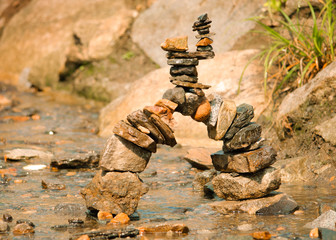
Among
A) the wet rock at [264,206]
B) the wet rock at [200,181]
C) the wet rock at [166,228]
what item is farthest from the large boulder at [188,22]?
the wet rock at [166,228]

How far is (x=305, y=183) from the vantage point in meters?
5.91

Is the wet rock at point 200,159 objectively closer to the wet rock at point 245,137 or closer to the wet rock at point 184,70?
the wet rock at point 245,137

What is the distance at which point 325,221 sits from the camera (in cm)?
423

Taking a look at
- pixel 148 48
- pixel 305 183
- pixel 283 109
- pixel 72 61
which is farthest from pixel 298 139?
pixel 72 61

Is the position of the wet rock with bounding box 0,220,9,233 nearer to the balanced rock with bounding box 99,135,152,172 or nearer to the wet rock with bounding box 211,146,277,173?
the balanced rock with bounding box 99,135,152,172

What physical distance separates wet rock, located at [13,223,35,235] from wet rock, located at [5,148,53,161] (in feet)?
10.1

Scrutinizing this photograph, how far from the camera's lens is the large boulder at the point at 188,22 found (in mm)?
10281

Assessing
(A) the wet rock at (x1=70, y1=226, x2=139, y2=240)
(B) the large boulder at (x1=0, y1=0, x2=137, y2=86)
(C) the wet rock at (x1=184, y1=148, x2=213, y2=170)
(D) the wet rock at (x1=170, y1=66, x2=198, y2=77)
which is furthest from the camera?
(B) the large boulder at (x1=0, y1=0, x2=137, y2=86)

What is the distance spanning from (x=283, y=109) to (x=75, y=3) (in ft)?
28.1

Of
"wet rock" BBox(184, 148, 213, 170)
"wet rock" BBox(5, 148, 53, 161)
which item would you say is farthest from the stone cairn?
"wet rock" BBox(5, 148, 53, 161)

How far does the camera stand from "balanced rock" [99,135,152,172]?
4.68 meters

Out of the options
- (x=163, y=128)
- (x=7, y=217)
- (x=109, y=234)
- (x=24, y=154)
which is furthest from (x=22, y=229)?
(x=24, y=154)

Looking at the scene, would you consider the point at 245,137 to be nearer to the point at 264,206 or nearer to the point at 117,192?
the point at 264,206

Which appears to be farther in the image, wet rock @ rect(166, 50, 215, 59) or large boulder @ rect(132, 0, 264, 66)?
large boulder @ rect(132, 0, 264, 66)
